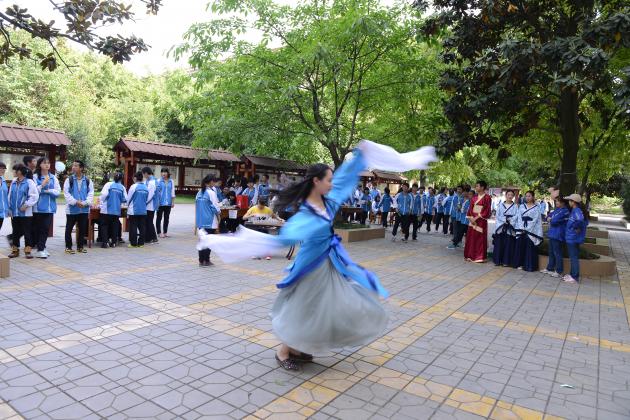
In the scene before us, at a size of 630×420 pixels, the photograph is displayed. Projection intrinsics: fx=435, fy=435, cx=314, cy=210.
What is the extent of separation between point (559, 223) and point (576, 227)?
1.23ft

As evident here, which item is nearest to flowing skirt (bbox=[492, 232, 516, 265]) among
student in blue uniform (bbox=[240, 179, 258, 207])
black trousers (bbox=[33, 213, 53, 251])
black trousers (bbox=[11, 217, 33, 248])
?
student in blue uniform (bbox=[240, 179, 258, 207])

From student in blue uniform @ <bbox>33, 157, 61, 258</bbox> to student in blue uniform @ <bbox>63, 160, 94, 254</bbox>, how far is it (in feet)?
1.21

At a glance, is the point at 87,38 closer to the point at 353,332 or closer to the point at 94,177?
the point at 353,332

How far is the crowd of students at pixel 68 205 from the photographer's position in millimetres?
7785

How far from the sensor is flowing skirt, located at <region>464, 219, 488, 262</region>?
34.4 feet

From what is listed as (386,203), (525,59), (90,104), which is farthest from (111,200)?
(90,104)

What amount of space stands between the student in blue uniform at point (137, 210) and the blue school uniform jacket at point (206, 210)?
2164 mm

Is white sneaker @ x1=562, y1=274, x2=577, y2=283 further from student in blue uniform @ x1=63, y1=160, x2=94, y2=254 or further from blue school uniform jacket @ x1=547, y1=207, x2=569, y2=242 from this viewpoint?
student in blue uniform @ x1=63, y1=160, x2=94, y2=254

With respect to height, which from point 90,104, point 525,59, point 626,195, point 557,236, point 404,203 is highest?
A: point 90,104

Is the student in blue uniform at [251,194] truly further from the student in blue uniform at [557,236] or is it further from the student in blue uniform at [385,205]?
the student in blue uniform at [557,236]

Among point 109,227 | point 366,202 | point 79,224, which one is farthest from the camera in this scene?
point 366,202

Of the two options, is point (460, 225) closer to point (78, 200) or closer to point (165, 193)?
point (165, 193)

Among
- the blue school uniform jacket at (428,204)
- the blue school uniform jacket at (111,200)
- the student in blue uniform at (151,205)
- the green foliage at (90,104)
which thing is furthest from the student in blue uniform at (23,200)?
the blue school uniform jacket at (428,204)

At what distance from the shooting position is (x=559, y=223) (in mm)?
8766
